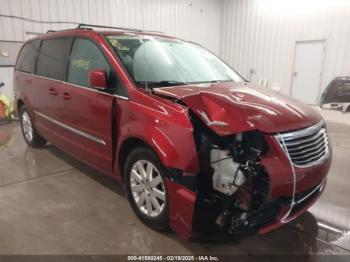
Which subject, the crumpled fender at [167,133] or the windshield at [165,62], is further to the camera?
the windshield at [165,62]

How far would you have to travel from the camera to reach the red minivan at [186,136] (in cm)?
184

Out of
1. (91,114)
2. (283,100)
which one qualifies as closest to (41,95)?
(91,114)

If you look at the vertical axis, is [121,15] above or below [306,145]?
above

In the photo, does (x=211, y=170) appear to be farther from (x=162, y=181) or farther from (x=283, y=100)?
(x=283, y=100)

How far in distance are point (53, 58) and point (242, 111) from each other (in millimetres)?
2465

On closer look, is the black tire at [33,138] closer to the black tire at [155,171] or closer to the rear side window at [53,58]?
the rear side window at [53,58]

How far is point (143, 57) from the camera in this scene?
8.56 ft

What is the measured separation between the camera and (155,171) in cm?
215

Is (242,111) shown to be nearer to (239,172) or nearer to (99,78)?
(239,172)

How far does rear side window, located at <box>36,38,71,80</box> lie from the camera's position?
10.2 ft

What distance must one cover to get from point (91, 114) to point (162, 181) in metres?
1.03

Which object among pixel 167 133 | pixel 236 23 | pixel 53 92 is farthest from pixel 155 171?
pixel 236 23

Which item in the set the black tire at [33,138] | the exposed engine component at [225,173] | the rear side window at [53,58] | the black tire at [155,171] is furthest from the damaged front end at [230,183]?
the black tire at [33,138]

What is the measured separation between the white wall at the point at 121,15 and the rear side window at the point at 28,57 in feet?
9.52
